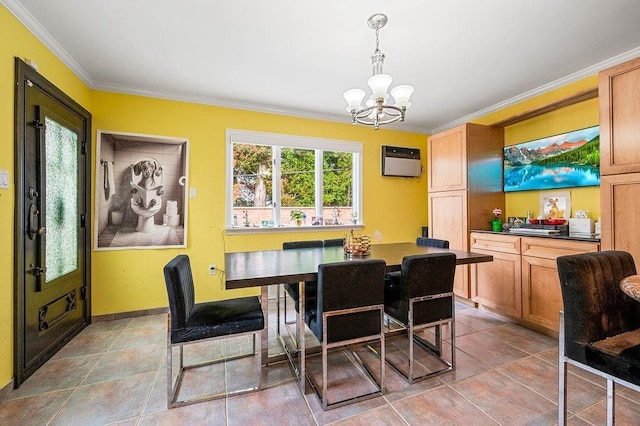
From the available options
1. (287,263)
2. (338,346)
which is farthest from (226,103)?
(338,346)

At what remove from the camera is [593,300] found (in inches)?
54.0

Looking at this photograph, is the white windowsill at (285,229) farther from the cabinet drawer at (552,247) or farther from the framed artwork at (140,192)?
the cabinet drawer at (552,247)

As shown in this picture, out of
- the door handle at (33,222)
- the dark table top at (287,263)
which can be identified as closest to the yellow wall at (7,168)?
the door handle at (33,222)

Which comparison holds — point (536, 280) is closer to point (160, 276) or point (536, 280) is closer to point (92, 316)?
point (160, 276)

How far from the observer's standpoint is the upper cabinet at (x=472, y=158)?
339 cm

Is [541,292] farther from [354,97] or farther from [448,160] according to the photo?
[354,97]

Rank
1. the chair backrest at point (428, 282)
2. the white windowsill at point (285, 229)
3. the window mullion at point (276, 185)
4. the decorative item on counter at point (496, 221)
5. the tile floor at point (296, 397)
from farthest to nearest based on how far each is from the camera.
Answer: the window mullion at point (276, 185) → the white windowsill at point (285, 229) → the decorative item on counter at point (496, 221) → the chair backrest at point (428, 282) → the tile floor at point (296, 397)

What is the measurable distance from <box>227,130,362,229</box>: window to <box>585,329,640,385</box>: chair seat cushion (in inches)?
119

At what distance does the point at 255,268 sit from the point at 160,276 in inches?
77.0

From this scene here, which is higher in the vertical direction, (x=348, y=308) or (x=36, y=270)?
(x=36, y=270)

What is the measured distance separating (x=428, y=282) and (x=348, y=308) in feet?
2.00

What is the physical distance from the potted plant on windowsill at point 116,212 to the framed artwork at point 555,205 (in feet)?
15.5

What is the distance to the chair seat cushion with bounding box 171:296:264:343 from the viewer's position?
1.71 meters

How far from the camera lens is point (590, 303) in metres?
1.36
